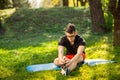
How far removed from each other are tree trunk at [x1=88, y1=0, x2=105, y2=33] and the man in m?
8.44

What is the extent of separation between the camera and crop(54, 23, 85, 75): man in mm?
9078

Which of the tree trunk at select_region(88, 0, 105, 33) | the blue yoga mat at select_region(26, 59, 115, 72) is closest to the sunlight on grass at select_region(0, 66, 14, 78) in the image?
the blue yoga mat at select_region(26, 59, 115, 72)

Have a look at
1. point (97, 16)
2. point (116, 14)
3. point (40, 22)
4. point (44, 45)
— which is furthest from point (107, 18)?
point (116, 14)

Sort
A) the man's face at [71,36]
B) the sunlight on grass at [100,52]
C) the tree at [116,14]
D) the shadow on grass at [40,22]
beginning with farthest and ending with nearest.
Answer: the shadow on grass at [40,22]
the tree at [116,14]
the sunlight on grass at [100,52]
the man's face at [71,36]

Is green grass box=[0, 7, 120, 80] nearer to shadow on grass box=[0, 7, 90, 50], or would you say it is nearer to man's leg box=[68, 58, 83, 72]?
shadow on grass box=[0, 7, 90, 50]

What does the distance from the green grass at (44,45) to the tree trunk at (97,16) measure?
2.12 feet

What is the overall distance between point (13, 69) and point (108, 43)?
5.20m

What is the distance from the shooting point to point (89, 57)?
11562mm

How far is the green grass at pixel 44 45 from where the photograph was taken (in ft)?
30.0

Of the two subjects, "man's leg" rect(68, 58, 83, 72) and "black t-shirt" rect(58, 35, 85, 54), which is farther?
"black t-shirt" rect(58, 35, 85, 54)

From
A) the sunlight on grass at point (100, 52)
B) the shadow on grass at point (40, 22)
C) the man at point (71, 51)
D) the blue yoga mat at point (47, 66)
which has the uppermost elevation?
the man at point (71, 51)

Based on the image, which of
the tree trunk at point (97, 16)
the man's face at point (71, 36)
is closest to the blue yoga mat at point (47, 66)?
the man's face at point (71, 36)

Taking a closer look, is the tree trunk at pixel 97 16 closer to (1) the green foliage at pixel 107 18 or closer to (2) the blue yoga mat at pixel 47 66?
(1) the green foliage at pixel 107 18

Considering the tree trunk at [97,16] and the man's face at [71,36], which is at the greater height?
the man's face at [71,36]
